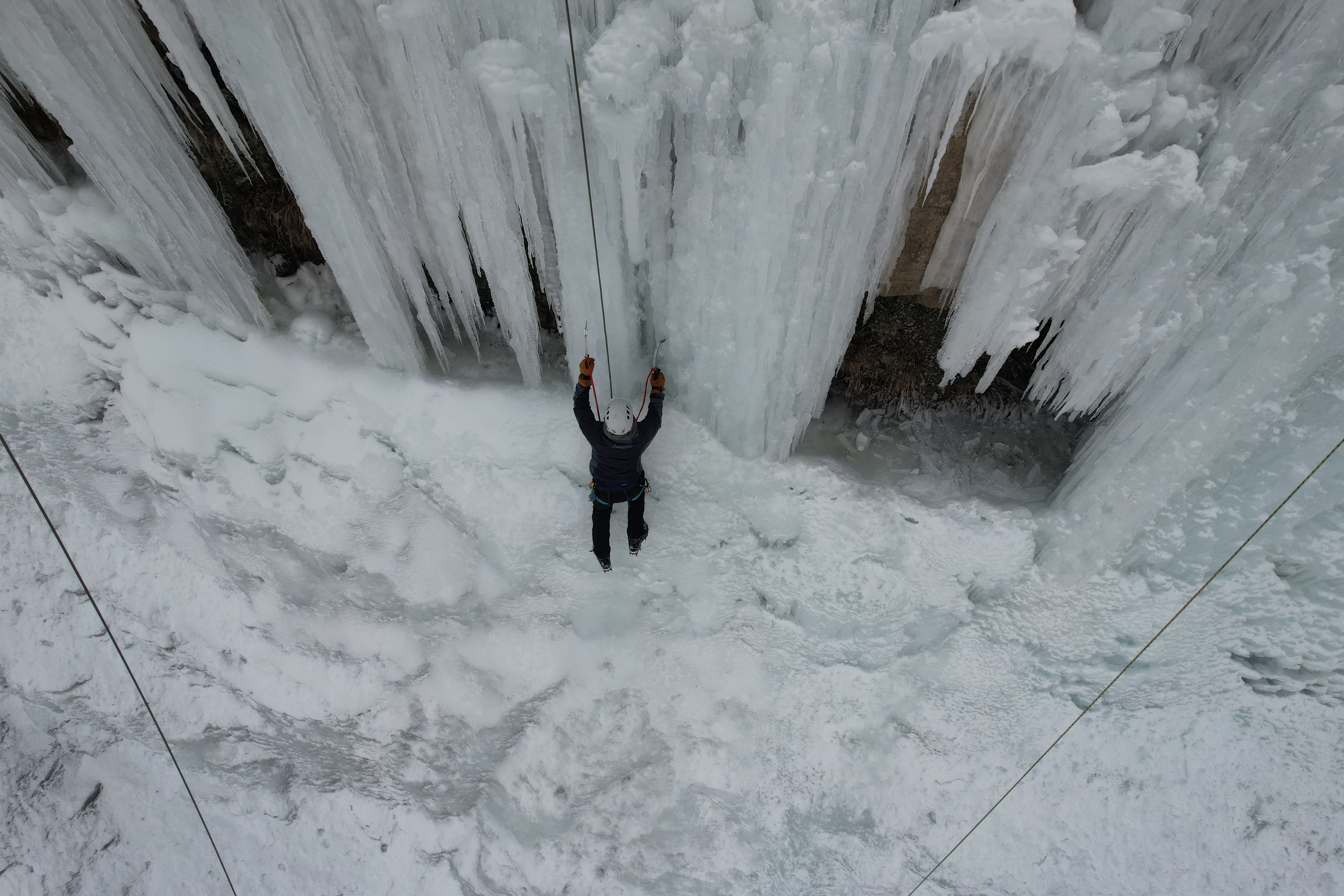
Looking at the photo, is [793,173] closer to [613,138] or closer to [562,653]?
[613,138]

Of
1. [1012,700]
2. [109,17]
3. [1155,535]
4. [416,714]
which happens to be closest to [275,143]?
[109,17]

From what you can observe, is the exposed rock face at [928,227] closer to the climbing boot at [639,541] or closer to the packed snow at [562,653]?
the packed snow at [562,653]

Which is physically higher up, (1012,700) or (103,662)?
(1012,700)

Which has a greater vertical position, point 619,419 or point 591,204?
point 591,204

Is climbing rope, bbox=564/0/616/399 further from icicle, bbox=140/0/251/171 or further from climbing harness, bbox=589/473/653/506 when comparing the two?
icicle, bbox=140/0/251/171

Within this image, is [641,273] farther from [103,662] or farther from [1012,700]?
[103,662]

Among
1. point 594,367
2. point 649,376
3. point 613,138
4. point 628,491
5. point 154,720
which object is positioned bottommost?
point 154,720

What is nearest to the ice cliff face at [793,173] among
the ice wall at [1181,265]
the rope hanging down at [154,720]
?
the ice wall at [1181,265]

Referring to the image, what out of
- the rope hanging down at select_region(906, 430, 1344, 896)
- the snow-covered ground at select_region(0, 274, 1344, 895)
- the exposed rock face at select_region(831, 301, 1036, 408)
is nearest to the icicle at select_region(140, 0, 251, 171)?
the snow-covered ground at select_region(0, 274, 1344, 895)

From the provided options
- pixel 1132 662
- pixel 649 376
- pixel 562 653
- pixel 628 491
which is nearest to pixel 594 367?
pixel 649 376
